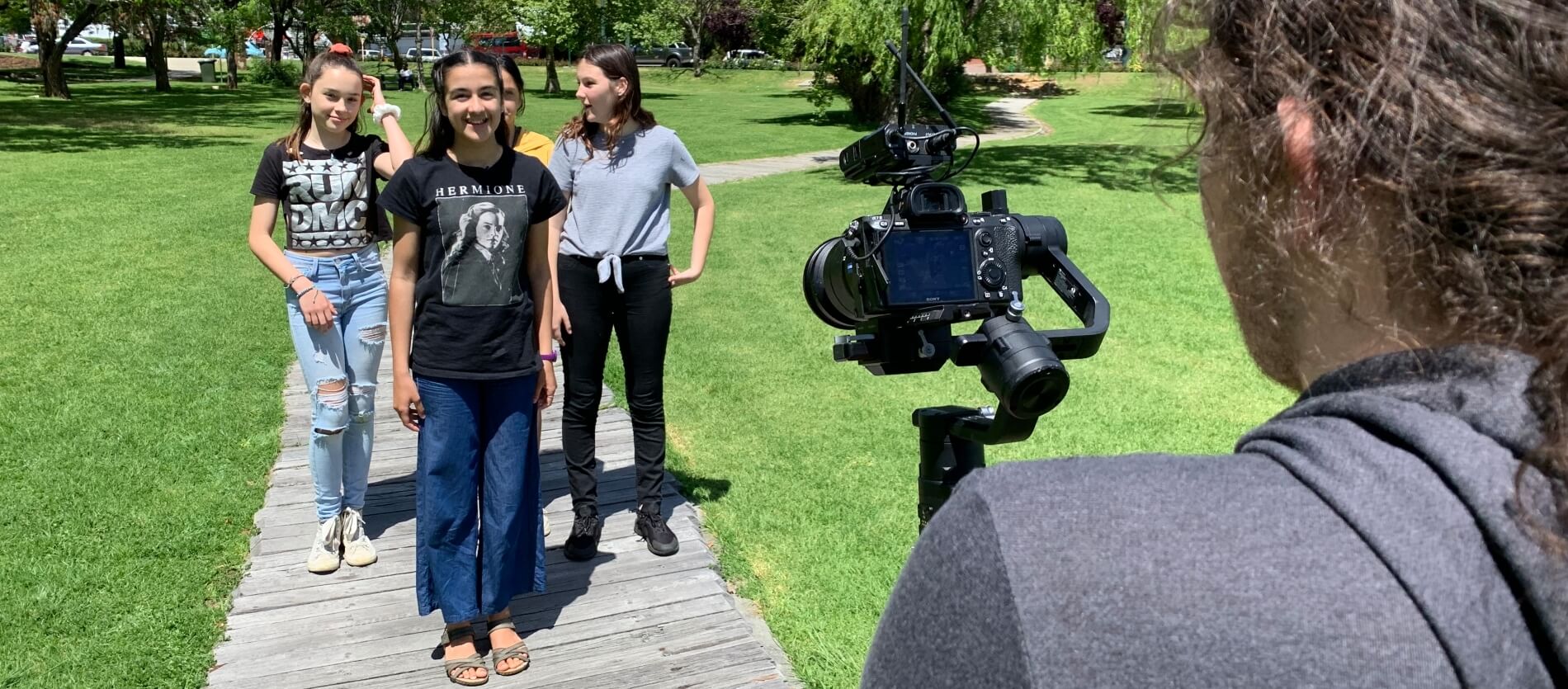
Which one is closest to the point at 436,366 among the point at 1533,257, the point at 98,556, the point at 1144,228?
the point at 98,556

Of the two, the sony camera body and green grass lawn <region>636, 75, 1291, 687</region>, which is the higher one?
the sony camera body

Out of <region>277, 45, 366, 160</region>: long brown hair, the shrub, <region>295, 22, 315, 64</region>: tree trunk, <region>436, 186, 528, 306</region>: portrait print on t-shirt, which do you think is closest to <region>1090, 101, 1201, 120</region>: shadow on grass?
<region>436, 186, 528, 306</region>: portrait print on t-shirt

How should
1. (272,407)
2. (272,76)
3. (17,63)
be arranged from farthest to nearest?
(17,63) < (272,76) < (272,407)

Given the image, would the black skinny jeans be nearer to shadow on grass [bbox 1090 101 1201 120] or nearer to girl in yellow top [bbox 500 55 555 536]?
girl in yellow top [bbox 500 55 555 536]

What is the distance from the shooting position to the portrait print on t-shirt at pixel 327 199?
4223mm

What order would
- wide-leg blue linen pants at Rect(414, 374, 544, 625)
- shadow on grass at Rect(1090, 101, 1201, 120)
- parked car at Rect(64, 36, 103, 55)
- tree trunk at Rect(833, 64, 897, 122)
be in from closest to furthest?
shadow on grass at Rect(1090, 101, 1201, 120)
wide-leg blue linen pants at Rect(414, 374, 544, 625)
tree trunk at Rect(833, 64, 897, 122)
parked car at Rect(64, 36, 103, 55)

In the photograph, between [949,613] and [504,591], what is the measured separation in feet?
11.0

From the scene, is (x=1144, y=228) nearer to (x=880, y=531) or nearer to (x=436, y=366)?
(x=880, y=531)

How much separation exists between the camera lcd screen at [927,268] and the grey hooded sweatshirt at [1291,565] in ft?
3.80

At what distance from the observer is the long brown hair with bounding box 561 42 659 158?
14.3 feet

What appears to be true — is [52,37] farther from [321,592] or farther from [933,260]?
[933,260]

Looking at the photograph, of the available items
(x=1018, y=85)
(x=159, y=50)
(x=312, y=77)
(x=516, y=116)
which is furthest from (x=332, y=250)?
(x=1018, y=85)

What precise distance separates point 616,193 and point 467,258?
942mm

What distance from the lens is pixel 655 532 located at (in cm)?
470
